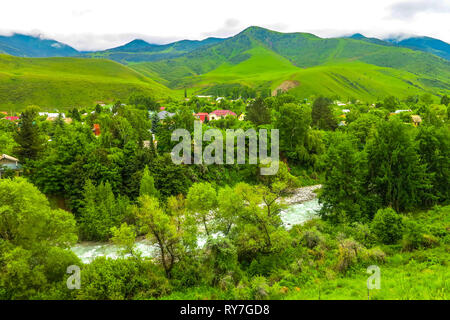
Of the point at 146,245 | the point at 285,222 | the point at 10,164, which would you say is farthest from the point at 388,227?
the point at 10,164

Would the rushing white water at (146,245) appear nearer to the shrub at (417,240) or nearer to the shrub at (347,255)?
the shrub at (347,255)

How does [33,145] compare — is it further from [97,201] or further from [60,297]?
[60,297]

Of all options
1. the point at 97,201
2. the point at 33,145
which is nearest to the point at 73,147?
the point at 33,145

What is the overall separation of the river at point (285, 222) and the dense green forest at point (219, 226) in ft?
4.16

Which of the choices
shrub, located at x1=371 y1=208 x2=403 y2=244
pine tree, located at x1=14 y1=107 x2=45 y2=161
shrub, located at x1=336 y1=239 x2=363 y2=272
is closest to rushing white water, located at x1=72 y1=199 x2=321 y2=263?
shrub, located at x1=371 y1=208 x2=403 y2=244

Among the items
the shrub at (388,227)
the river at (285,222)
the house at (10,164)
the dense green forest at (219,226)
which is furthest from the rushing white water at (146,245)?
the house at (10,164)

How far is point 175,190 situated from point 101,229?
11.6 meters

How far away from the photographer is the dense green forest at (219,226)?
65.2ft

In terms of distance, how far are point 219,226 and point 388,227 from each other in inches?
673

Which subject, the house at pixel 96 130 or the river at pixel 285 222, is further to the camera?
the house at pixel 96 130

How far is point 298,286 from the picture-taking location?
2083 centimetres

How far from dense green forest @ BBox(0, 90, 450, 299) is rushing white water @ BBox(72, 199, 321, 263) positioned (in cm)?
116

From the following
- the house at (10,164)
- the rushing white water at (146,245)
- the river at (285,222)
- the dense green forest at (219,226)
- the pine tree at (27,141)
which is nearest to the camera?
the dense green forest at (219,226)

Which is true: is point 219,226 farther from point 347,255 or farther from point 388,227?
point 388,227
